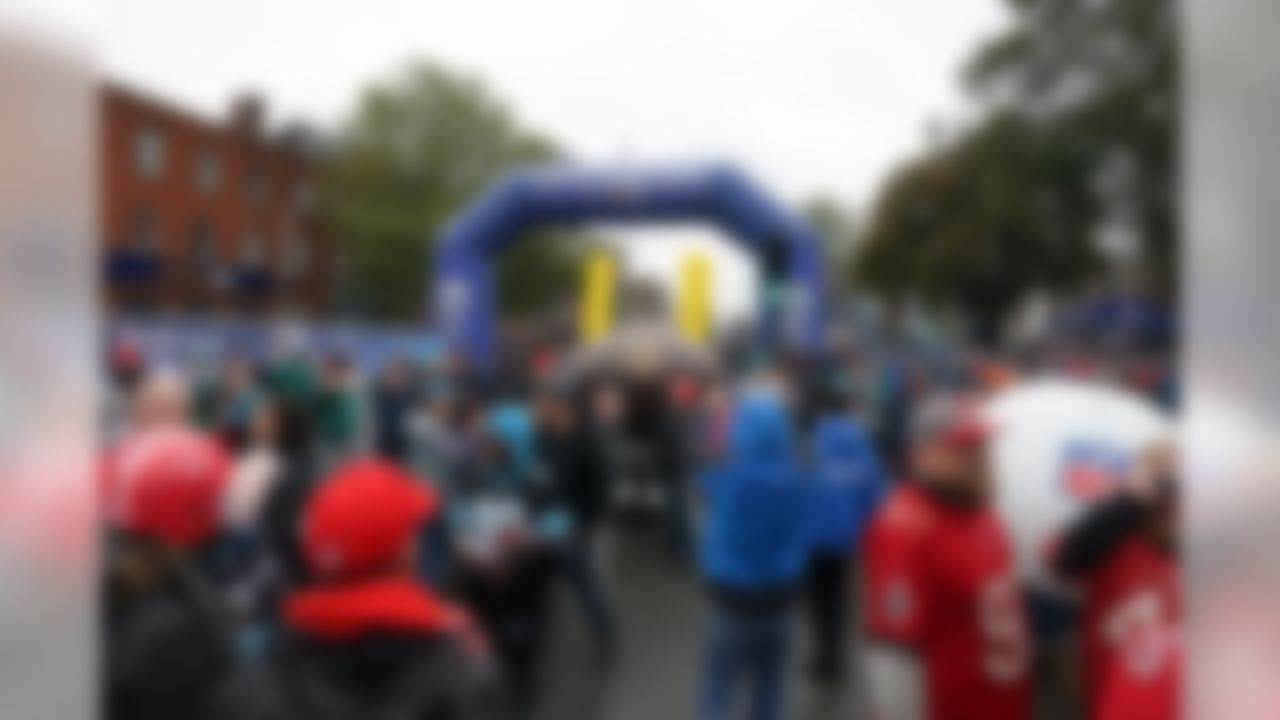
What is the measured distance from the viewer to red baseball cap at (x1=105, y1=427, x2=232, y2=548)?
1.99m

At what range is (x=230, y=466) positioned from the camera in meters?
3.66

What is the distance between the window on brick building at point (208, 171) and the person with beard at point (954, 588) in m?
35.7

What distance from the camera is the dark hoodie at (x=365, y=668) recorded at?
1.65m

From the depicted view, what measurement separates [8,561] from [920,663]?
249cm

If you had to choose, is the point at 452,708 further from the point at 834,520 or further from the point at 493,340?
the point at 493,340

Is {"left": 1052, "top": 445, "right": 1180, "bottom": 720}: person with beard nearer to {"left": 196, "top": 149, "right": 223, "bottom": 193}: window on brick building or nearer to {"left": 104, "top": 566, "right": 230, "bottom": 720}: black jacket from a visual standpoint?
{"left": 104, "top": 566, "right": 230, "bottom": 720}: black jacket

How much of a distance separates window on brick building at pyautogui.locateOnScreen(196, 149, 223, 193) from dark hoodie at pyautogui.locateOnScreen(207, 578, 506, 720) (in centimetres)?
3620

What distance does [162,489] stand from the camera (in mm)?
2039

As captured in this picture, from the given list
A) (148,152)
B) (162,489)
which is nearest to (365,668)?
(162,489)

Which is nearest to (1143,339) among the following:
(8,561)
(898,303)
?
(898,303)

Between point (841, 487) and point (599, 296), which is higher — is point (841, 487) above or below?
below

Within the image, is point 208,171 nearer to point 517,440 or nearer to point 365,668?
point 517,440

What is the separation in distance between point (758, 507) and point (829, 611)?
1.64 metres

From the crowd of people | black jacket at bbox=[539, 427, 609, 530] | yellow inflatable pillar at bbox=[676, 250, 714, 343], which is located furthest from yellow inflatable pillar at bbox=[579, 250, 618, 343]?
black jacket at bbox=[539, 427, 609, 530]
